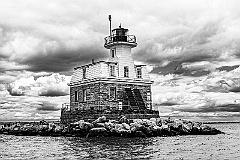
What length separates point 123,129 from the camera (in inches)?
1108

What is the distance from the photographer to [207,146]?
23453mm

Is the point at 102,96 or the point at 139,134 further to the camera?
the point at 102,96

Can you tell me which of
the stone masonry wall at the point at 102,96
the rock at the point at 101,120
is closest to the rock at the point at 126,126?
the rock at the point at 101,120

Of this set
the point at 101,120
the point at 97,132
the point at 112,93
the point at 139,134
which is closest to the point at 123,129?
the point at 139,134

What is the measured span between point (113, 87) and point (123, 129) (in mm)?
7113

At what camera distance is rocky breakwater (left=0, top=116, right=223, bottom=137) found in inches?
1101

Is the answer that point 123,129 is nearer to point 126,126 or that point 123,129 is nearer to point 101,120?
point 126,126

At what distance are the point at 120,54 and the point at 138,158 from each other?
1995 cm

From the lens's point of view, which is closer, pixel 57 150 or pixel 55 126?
pixel 57 150

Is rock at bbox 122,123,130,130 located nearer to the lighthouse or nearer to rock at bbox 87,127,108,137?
rock at bbox 87,127,108,137

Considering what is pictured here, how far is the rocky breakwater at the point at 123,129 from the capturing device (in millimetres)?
27969

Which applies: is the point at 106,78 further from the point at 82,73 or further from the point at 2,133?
the point at 2,133

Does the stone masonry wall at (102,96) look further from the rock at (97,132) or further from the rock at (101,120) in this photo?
the rock at (97,132)

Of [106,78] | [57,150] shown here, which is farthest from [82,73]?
[57,150]
